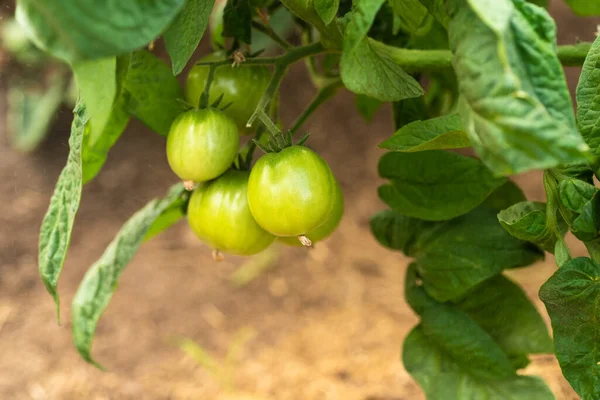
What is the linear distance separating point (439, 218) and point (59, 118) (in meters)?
1.11

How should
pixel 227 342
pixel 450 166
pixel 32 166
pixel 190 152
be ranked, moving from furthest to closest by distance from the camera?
pixel 32 166 → pixel 227 342 → pixel 450 166 → pixel 190 152

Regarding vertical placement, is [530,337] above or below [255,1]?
below

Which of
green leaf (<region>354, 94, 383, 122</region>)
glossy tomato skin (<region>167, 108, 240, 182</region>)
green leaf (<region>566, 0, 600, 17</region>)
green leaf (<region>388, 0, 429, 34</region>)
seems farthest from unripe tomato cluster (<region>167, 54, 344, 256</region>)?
green leaf (<region>566, 0, 600, 17</region>)

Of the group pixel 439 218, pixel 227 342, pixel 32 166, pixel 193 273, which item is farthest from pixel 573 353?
pixel 32 166

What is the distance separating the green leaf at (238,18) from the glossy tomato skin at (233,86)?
3 centimetres

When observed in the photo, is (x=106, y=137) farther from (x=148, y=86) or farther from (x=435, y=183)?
Result: (x=435, y=183)

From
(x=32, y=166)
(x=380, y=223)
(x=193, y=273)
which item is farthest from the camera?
(x=32, y=166)

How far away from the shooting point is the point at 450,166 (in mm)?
563

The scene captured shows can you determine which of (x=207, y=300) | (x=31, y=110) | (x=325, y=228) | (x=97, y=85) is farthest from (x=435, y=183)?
(x=31, y=110)

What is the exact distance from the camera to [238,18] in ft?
1.66

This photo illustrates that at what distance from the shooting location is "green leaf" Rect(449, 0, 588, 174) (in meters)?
0.26

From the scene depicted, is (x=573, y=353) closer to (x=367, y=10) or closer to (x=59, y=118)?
(x=367, y=10)

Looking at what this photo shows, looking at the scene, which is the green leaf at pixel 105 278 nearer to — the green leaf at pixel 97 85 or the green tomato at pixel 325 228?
the green tomato at pixel 325 228

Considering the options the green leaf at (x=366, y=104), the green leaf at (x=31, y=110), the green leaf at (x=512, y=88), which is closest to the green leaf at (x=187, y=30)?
the green leaf at (x=512, y=88)
